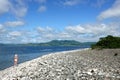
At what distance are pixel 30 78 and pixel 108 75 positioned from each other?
5.69 metres

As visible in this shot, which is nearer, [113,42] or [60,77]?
[60,77]

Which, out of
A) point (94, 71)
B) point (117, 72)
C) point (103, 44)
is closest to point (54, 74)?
point (94, 71)

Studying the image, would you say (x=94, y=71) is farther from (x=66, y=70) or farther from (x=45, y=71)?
(x=45, y=71)

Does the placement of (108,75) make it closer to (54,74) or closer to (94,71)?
(94,71)

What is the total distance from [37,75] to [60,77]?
254 centimetres

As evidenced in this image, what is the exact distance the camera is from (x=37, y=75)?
19344mm

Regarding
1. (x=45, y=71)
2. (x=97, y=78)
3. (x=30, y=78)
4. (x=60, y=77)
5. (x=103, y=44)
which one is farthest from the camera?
(x=103, y=44)

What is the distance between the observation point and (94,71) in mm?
18250

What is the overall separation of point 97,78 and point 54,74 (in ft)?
12.0

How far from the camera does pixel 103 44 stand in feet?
176

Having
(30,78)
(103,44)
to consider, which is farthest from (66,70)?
(103,44)

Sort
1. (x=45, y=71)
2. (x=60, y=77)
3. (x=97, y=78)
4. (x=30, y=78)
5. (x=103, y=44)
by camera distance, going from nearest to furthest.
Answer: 1. (x=97, y=78)
2. (x=60, y=77)
3. (x=30, y=78)
4. (x=45, y=71)
5. (x=103, y=44)

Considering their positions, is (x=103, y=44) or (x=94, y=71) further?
(x=103, y=44)

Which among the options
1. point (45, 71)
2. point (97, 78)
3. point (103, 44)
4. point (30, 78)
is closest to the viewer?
point (97, 78)
